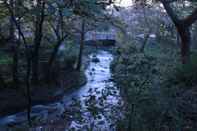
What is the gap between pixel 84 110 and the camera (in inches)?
327

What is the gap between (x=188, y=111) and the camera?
218 inches

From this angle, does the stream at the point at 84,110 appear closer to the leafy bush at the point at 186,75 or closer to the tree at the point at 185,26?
the leafy bush at the point at 186,75

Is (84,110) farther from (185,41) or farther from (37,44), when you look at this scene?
(37,44)

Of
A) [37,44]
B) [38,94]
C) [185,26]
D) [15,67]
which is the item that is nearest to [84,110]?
[185,26]

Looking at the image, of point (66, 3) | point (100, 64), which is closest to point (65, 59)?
point (100, 64)

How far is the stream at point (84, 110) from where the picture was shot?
6.46 m

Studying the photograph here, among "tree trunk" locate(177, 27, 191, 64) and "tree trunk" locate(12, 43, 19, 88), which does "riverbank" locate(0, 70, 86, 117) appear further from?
"tree trunk" locate(177, 27, 191, 64)

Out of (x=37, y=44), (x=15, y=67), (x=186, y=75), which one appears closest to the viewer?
(x=186, y=75)

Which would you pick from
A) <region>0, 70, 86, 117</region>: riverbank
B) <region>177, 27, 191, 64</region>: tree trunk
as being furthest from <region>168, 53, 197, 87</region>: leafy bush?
<region>0, 70, 86, 117</region>: riverbank

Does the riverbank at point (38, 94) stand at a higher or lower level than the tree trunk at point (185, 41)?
lower

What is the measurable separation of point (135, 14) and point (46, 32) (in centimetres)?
791

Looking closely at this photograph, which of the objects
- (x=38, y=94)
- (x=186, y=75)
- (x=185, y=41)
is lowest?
(x=38, y=94)

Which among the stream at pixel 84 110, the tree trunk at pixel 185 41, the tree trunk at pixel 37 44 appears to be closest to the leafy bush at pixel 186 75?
the tree trunk at pixel 185 41

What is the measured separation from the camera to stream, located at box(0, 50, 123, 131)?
6464mm
